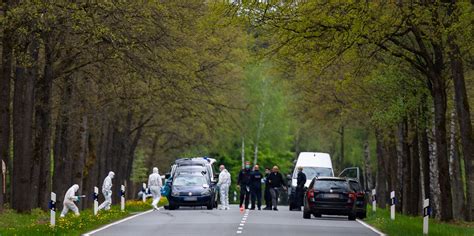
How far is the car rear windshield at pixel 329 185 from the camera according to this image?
117ft

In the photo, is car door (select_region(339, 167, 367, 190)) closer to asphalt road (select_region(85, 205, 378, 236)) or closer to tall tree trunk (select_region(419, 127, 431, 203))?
tall tree trunk (select_region(419, 127, 431, 203))

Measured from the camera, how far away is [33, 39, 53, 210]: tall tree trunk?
109ft

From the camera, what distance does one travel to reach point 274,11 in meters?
24.5

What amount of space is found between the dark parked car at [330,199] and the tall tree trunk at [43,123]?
30.5 ft

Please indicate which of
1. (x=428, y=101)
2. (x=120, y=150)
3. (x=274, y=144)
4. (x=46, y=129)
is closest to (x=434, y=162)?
(x=428, y=101)

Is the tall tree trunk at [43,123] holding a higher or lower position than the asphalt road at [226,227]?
higher

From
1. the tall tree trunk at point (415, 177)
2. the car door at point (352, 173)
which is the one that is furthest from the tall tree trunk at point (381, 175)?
the tall tree trunk at point (415, 177)

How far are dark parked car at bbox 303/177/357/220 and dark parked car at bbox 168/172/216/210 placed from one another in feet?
26.0

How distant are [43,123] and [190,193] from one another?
8358 mm

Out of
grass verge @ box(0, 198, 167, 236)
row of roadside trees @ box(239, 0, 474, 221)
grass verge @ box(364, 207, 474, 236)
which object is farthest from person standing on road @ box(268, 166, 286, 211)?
grass verge @ box(364, 207, 474, 236)

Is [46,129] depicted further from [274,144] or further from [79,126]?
[274,144]

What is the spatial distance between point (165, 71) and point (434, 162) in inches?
446

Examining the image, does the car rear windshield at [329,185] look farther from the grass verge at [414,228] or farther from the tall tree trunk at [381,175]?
the tall tree trunk at [381,175]

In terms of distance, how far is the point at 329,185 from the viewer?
1406 inches
